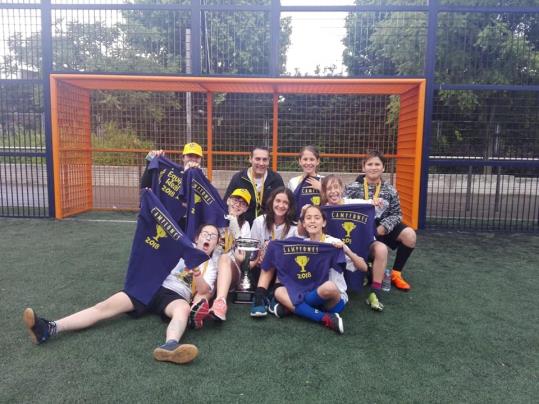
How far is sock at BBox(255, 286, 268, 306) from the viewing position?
3.62m

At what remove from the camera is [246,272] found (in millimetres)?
3965

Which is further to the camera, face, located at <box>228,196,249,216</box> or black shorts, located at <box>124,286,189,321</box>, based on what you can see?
face, located at <box>228,196,249,216</box>

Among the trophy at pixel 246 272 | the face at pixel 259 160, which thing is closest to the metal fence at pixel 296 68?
the face at pixel 259 160

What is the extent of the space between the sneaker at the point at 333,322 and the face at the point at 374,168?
62.6 inches

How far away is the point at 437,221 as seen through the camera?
7789 mm

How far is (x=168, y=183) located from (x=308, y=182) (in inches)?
59.4

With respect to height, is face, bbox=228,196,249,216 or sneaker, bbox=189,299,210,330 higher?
face, bbox=228,196,249,216

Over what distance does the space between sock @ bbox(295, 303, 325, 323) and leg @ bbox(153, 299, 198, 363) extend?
874 millimetres

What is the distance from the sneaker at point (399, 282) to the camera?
4352 mm

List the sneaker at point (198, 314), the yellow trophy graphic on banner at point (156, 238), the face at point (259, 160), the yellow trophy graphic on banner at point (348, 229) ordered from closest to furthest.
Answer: the sneaker at point (198, 314)
the yellow trophy graphic on banner at point (156, 238)
the yellow trophy graphic on banner at point (348, 229)
the face at point (259, 160)

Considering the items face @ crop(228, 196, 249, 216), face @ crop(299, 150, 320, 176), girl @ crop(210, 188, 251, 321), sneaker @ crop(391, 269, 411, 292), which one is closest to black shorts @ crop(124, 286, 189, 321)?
girl @ crop(210, 188, 251, 321)

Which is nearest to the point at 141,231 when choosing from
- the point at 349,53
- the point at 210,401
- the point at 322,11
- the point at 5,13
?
the point at 210,401

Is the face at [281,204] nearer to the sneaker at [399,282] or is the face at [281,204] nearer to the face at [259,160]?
the face at [259,160]

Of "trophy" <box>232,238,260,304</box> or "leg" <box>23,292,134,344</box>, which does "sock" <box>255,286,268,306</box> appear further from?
"leg" <box>23,292,134,344</box>
